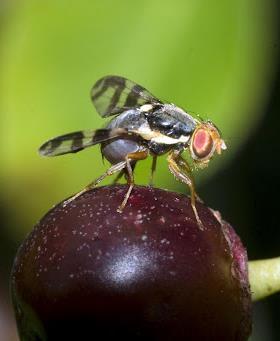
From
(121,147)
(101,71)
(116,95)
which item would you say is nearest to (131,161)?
(121,147)

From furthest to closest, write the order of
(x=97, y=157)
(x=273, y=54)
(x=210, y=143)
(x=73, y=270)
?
(x=273, y=54), (x=97, y=157), (x=210, y=143), (x=73, y=270)

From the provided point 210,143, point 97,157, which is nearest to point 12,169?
point 97,157

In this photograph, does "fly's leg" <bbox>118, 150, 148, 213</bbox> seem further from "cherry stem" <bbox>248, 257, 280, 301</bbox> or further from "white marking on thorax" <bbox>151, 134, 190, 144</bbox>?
"cherry stem" <bbox>248, 257, 280, 301</bbox>

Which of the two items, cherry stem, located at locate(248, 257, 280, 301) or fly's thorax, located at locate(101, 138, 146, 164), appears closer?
cherry stem, located at locate(248, 257, 280, 301)

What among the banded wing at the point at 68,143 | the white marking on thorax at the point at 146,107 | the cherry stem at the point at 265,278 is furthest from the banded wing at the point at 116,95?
the cherry stem at the point at 265,278

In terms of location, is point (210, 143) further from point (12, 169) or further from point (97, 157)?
point (12, 169)

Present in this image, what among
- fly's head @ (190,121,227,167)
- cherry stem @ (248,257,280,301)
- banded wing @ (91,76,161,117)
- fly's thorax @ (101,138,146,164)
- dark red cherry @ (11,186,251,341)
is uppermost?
banded wing @ (91,76,161,117)

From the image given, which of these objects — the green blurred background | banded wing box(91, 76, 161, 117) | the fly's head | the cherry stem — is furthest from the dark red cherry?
the green blurred background
